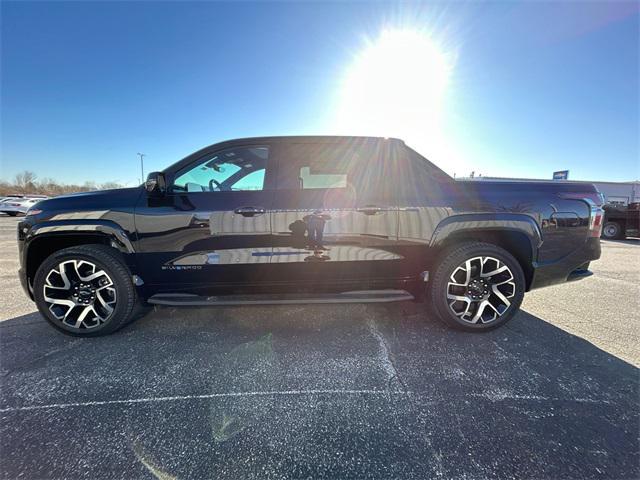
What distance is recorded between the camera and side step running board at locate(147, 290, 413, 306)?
8.40 feet

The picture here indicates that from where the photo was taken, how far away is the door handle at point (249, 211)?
2.55 m

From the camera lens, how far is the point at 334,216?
2.59 metres

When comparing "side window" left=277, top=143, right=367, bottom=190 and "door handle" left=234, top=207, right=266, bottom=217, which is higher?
"side window" left=277, top=143, right=367, bottom=190

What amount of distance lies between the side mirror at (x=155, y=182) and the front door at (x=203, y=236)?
0.27 ft

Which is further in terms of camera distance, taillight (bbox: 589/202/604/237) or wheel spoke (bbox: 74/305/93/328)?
taillight (bbox: 589/202/604/237)

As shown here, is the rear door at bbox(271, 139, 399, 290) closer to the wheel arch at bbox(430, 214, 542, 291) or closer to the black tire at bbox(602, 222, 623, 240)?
the wheel arch at bbox(430, 214, 542, 291)

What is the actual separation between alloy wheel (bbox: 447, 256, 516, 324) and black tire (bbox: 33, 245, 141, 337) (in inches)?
121

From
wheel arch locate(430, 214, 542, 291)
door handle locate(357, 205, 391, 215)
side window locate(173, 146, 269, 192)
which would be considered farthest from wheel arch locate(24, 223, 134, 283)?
wheel arch locate(430, 214, 542, 291)

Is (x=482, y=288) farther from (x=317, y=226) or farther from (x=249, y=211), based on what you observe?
(x=249, y=211)

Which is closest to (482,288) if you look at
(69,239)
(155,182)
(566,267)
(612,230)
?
(566,267)

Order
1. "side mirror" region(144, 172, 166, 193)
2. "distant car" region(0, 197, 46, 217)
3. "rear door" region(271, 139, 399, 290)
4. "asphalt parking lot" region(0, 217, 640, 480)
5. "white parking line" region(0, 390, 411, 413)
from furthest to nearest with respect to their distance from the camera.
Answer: "distant car" region(0, 197, 46, 217) → "rear door" region(271, 139, 399, 290) → "side mirror" region(144, 172, 166, 193) → "white parking line" region(0, 390, 411, 413) → "asphalt parking lot" region(0, 217, 640, 480)

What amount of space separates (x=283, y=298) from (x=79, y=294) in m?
1.90

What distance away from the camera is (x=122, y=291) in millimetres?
2578

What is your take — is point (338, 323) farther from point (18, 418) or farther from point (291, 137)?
point (18, 418)
